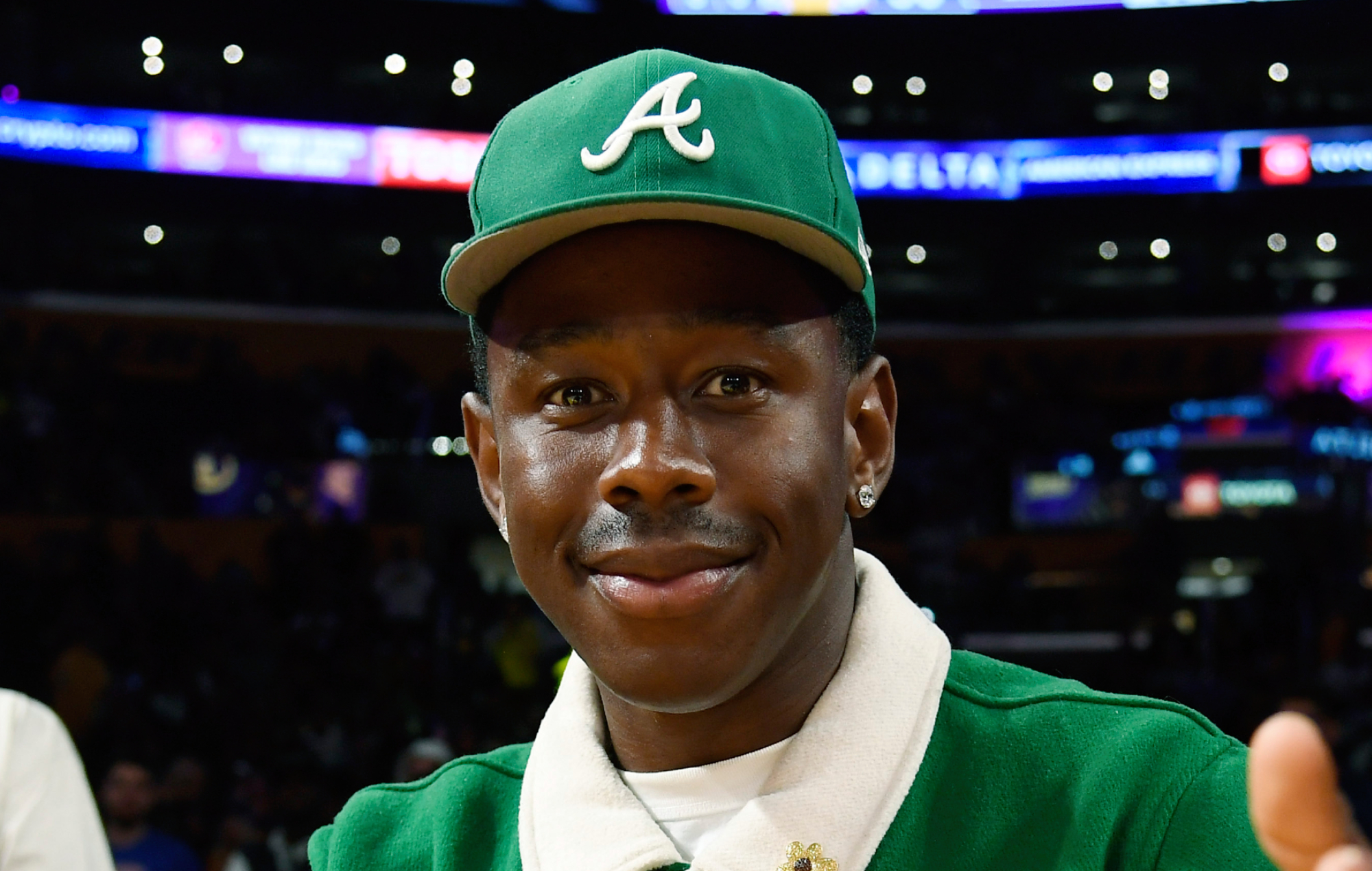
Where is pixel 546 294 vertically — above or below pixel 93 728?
above

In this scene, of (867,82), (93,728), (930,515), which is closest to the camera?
(93,728)

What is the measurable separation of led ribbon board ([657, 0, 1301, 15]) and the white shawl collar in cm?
1548

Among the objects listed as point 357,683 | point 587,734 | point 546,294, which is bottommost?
point 357,683

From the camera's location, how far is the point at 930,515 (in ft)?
40.1

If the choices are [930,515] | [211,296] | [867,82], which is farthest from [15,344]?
[867,82]

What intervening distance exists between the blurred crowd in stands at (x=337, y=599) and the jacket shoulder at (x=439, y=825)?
178 inches

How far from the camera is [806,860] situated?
4.21 feet

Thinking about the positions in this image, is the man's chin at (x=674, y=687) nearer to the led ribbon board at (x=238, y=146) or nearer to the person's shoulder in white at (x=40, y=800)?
the person's shoulder in white at (x=40, y=800)

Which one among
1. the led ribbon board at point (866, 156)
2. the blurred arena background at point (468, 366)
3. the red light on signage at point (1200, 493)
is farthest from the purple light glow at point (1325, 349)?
the red light on signage at point (1200, 493)

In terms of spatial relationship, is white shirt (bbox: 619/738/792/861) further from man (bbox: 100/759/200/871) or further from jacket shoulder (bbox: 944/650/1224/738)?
→ man (bbox: 100/759/200/871)

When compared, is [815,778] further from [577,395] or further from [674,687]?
[577,395]

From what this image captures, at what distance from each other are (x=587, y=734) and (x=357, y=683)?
27.3 feet

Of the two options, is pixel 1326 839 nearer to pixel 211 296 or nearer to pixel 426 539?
pixel 426 539

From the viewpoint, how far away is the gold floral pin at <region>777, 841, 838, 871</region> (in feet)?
4.20
